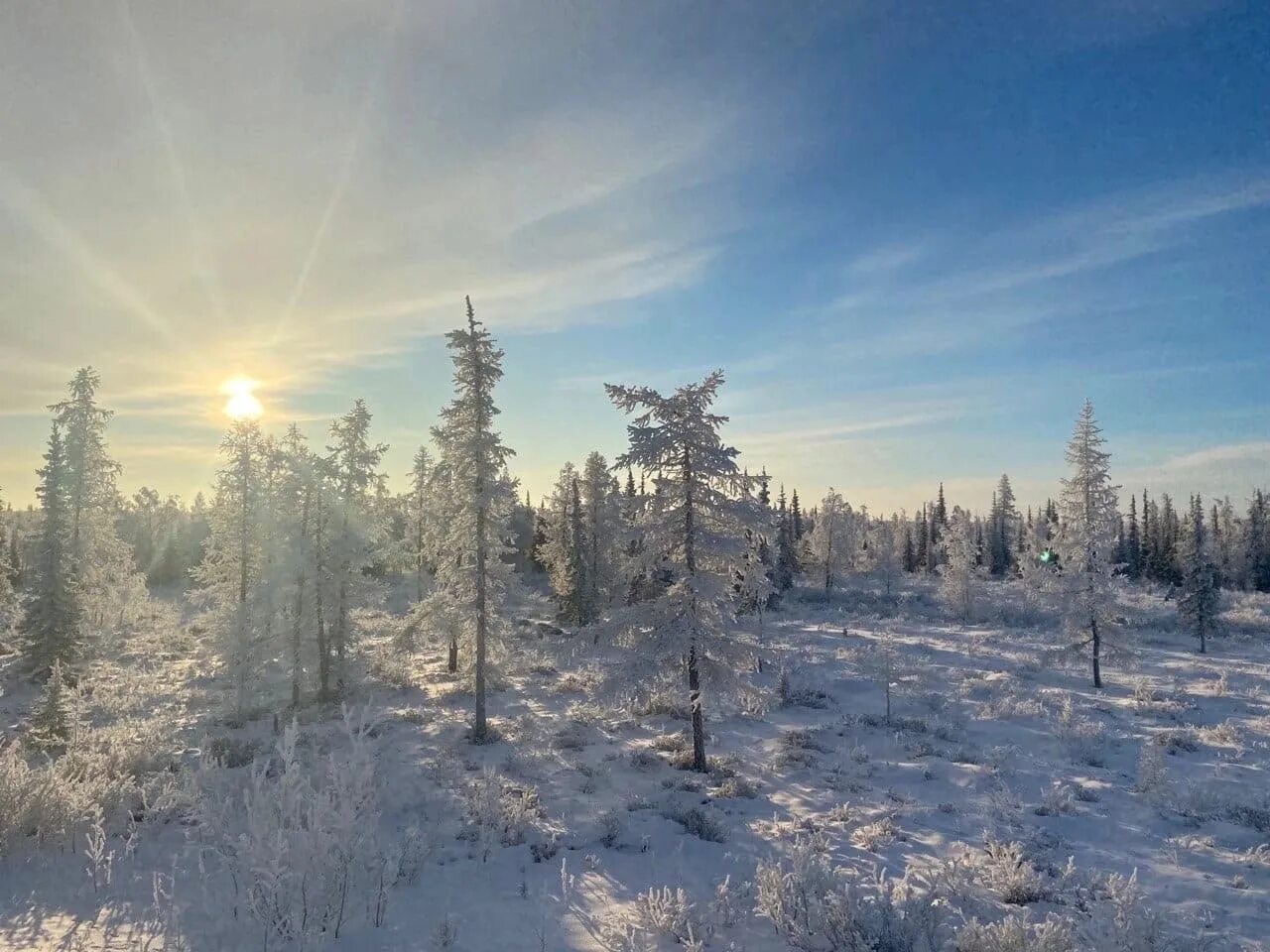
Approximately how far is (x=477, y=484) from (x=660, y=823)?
1171cm

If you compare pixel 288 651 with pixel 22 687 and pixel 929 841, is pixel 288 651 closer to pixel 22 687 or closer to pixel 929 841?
pixel 22 687

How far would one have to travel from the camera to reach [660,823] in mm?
12961

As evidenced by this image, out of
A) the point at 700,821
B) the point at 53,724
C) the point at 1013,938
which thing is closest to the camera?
the point at 1013,938

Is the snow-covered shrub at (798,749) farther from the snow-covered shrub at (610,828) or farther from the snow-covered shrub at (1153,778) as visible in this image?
the snow-covered shrub at (1153,778)

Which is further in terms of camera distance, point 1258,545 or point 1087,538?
point 1258,545

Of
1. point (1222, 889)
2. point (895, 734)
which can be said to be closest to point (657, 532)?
point (895, 734)

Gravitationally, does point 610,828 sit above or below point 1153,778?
above

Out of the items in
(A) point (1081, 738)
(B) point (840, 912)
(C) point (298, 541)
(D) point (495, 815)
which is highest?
(C) point (298, 541)

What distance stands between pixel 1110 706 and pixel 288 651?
29.9 metres

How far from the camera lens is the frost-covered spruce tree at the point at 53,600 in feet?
88.7

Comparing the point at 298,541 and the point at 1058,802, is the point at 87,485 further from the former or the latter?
the point at 1058,802

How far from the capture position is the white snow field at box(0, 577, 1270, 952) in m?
7.75

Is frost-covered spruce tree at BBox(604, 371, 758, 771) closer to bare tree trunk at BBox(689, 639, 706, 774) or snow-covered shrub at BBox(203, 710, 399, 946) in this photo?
bare tree trunk at BBox(689, 639, 706, 774)

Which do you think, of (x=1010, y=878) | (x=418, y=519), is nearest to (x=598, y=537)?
(x=418, y=519)
